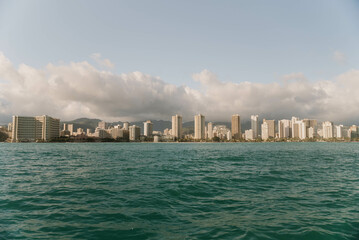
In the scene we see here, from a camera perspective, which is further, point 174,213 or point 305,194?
point 305,194

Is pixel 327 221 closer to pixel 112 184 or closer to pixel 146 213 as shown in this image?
pixel 146 213

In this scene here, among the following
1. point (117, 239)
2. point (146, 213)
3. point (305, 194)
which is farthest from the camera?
point (305, 194)

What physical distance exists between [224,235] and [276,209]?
246 inches

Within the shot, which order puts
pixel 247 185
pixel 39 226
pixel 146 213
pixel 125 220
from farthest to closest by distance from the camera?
pixel 247 185, pixel 146 213, pixel 125 220, pixel 39 226

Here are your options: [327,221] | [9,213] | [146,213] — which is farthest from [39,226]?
[327,221]

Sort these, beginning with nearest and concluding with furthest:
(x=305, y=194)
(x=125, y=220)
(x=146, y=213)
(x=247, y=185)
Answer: (x=125, y=220) → (x=146, y=213) → (x=305, y=194) → (x=247, y=185)

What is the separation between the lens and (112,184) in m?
25.5

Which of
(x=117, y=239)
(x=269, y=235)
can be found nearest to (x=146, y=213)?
(x=117, y=239)

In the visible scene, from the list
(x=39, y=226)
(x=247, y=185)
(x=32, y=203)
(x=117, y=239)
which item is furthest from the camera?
(x=247, y=185)

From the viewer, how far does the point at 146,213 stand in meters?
15.4

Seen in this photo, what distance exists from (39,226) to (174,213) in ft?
26.7

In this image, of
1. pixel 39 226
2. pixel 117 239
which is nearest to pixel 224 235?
pixel 117 239

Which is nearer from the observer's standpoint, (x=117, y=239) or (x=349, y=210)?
(x=117, y=239)

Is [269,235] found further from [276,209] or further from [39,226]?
[39,226]
